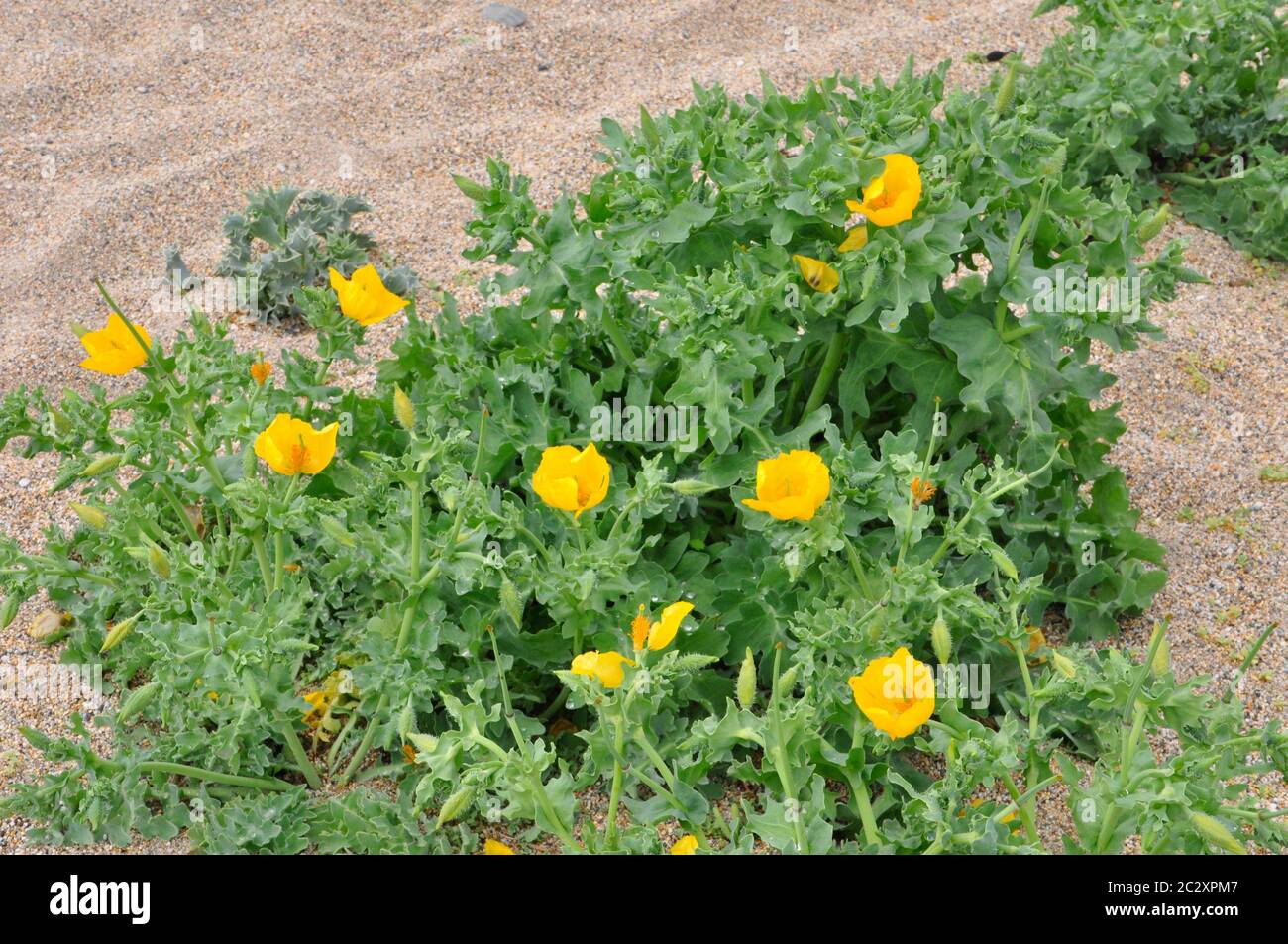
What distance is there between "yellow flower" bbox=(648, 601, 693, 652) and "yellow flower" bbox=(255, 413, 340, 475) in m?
0.62

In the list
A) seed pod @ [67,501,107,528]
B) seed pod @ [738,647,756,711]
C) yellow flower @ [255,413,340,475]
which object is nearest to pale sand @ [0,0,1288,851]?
seed pod @ [67,501,107,528]

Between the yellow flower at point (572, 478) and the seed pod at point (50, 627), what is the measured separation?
1.16 metres

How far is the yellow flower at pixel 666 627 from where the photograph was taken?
1.92 meters

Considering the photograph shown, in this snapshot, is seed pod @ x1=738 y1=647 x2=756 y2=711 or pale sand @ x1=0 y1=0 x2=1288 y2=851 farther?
pale sand @ x1=0 y1=0 x2=1288 y2=851

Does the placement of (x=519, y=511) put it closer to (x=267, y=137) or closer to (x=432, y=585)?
(x=432, y=585)

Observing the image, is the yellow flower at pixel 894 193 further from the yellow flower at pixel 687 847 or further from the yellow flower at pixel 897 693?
the yellow flower at pixel 687 847

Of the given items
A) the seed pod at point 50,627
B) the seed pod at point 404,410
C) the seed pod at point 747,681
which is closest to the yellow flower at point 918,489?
the seed pod at point 747,681

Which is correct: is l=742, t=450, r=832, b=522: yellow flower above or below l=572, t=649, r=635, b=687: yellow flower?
above

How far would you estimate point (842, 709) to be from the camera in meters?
2.16

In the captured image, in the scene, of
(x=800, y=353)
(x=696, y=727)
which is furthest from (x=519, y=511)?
(x=800, y=353)

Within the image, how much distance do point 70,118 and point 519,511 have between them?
2823mm

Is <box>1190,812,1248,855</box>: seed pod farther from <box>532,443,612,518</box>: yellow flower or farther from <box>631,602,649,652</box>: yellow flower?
<box>532,443,612,518</box>: yellow flower

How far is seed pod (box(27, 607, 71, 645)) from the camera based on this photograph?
2699 millimetres

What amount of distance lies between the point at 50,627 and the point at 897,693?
5.53 ft
